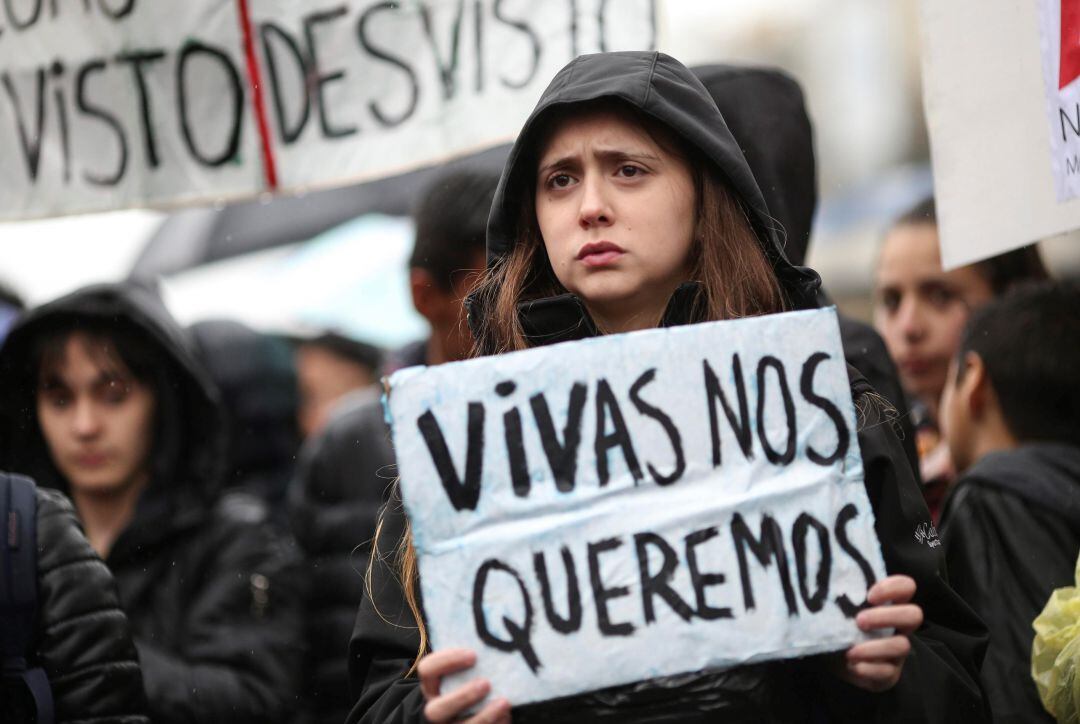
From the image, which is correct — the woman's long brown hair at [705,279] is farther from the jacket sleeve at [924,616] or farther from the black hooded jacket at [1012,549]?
the black hooded jacket at [1012,549]

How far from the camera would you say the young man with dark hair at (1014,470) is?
3.41m

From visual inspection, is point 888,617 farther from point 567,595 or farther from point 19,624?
point 19,624

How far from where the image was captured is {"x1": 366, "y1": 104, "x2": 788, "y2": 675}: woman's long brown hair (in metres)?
2.64

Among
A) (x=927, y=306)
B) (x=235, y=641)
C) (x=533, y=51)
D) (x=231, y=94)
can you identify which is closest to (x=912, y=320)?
(x=927, y=306)

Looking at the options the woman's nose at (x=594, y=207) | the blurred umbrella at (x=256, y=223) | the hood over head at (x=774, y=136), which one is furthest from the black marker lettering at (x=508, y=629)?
the blurred umbrella at (x=256, y=223)

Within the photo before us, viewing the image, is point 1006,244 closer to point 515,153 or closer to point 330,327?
point 515,153

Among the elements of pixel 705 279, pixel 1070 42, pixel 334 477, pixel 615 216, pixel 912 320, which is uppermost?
pixel 1070 42

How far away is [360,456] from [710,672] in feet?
9.49

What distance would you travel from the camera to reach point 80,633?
3.08 meters

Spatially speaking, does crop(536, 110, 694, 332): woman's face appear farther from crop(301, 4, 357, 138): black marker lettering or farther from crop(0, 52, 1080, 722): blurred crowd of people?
crop(301, 4, 357, 138): black marker lettering

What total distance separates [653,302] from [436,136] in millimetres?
1850

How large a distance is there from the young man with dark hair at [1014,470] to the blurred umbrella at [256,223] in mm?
6291

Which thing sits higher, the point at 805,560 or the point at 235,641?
the point at 805,560

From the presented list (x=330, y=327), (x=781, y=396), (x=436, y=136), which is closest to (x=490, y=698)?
(x=781, y=396)
